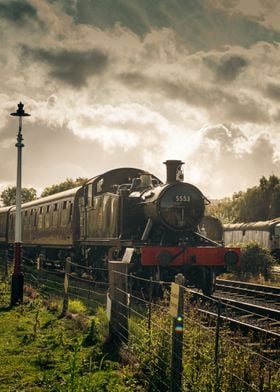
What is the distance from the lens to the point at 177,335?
240 inches

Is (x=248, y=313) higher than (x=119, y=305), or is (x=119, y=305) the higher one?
(x=119, y=305)

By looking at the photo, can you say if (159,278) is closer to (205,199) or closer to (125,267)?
(205,199)

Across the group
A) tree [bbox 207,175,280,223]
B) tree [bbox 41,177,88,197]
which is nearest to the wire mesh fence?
tree [bbox 207,175,280,223]

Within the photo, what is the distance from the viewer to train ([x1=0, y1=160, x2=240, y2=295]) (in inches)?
579

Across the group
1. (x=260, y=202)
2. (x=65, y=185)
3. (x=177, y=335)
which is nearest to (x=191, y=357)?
(x=177, y=335)

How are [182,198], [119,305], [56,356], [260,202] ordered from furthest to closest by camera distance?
[260,202] → [182,198] → [119,305] → [56,356]

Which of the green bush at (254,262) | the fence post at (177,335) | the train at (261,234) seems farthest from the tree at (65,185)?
the fence post at (177,335)

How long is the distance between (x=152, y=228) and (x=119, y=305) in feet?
23.4

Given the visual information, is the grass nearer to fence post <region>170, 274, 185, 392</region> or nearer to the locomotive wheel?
fence post <region>170, 274, 185, 392</region>

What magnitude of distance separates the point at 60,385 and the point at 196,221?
986 cm

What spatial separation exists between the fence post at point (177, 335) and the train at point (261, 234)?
1171 inches

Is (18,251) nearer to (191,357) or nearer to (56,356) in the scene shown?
(56,356)

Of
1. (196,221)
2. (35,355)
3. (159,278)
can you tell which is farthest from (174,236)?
(35,355)

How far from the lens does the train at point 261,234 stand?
1525 inches
